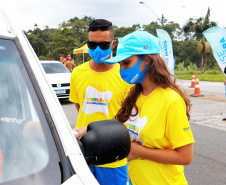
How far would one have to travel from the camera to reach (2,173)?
1094 mm

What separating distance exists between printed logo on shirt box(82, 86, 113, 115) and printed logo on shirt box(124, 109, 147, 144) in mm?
584

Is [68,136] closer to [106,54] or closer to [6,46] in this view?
[6,46]

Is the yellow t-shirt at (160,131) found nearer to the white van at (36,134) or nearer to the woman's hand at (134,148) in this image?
the woman's hand at (134,148)

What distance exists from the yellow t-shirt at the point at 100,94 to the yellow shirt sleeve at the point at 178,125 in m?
0.83

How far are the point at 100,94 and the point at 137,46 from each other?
80cm

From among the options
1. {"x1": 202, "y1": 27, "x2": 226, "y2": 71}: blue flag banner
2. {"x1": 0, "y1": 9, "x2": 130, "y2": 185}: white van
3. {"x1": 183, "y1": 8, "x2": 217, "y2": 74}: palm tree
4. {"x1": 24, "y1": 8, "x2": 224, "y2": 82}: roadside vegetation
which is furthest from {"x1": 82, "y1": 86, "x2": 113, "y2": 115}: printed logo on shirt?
{"x1": 183, "y1": 8, "x2": 217, "y2": 74}: palm tree

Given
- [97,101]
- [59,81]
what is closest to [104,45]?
[97,101]

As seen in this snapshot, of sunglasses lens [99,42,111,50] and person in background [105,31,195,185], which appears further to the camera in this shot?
sunglasses lens [99,42,111,50]

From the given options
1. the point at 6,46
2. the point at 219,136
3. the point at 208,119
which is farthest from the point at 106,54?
the point at 208,119

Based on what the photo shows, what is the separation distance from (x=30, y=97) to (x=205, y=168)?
12.4 ft

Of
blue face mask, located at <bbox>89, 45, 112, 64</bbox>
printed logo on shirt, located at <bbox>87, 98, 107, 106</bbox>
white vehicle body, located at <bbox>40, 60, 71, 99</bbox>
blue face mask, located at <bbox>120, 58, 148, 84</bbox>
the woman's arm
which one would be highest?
blue face mask, located at <bbox>89, 45, 112, 64</bbox>

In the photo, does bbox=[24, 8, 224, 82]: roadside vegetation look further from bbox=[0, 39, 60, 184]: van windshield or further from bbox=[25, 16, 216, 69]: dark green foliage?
bbox=[0, 39, 60, 184]: van windshield

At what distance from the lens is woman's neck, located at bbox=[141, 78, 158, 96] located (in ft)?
5.82

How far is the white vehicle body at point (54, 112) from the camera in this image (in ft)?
3.39
